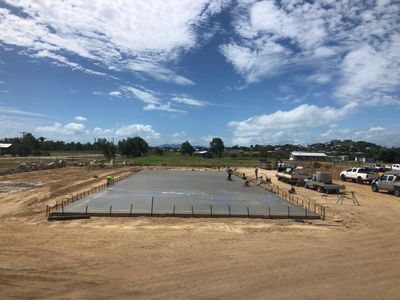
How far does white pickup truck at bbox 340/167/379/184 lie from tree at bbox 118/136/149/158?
284ft

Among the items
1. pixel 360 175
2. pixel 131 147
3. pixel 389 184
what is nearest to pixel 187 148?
pixel 131 147

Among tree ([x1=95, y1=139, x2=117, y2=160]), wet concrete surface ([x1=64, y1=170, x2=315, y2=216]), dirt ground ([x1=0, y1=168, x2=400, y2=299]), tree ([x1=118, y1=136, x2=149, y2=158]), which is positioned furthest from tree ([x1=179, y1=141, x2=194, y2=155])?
dirt ground ([x1=0, y1=168, x2=400, y2=299])

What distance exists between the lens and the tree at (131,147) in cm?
12656

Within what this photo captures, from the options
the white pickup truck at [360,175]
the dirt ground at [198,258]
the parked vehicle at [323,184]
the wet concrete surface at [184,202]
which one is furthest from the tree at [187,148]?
the dirt ground at [198,258]

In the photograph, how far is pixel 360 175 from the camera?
4538cm

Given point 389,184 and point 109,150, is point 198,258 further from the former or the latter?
point 109,150

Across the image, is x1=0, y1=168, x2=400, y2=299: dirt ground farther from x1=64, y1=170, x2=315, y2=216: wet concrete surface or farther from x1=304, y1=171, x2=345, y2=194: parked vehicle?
x1=304, y1=171, x2=345, y2=194: parked vehicle

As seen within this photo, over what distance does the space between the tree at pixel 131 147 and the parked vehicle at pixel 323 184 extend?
3672 inches

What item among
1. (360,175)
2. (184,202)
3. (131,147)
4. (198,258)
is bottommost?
(198,258)

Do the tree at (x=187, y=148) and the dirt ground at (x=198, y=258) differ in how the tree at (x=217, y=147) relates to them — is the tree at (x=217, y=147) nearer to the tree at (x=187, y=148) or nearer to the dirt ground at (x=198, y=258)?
the tree at (x=187, y=148)

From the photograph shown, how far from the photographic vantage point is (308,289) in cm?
977

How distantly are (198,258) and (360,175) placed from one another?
37143mm

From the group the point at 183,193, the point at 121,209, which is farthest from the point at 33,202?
the point at 183,193

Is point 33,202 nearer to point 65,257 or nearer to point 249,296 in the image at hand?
point 65,257
